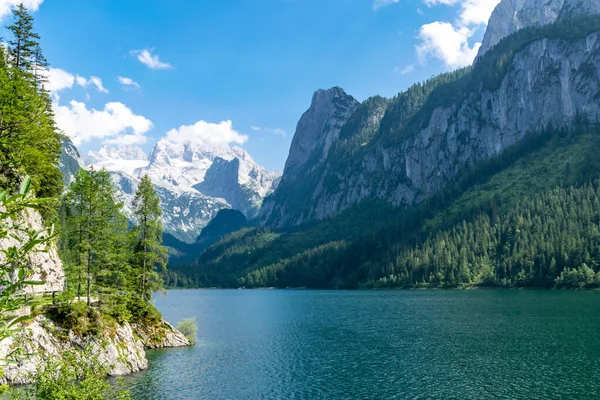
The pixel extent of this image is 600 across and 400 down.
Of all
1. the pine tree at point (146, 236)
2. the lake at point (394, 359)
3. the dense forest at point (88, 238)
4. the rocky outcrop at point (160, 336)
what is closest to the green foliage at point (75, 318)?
the dense forest at point (88, 238)

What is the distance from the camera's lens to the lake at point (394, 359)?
56.3 meters

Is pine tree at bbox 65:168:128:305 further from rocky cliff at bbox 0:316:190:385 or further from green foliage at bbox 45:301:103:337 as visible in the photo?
rocky cliff at bbox 0:316:190:385

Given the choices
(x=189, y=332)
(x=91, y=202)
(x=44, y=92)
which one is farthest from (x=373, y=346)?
(x=44, y=92)

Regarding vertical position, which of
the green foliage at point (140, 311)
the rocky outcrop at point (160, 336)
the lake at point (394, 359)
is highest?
the green foliage at point (140, 311)

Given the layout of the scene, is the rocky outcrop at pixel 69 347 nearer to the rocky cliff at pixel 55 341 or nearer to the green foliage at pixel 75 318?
the rocky cliff at pixel 55 341

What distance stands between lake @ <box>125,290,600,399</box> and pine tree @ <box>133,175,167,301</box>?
12.9 meters

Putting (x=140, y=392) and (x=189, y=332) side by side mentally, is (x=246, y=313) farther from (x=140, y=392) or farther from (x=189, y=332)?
(x=140, y=392)

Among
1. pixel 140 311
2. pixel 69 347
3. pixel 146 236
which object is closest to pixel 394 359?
pixel 140 311

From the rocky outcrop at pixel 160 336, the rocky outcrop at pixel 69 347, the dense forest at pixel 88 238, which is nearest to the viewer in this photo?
the rocky outcrop at pixel 69 347

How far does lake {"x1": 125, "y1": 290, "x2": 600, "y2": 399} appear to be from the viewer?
56.3m

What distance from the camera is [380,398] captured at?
176ft

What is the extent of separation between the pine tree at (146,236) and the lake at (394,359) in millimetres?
12873

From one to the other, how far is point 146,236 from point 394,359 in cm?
4960

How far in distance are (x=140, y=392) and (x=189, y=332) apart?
120 ft
